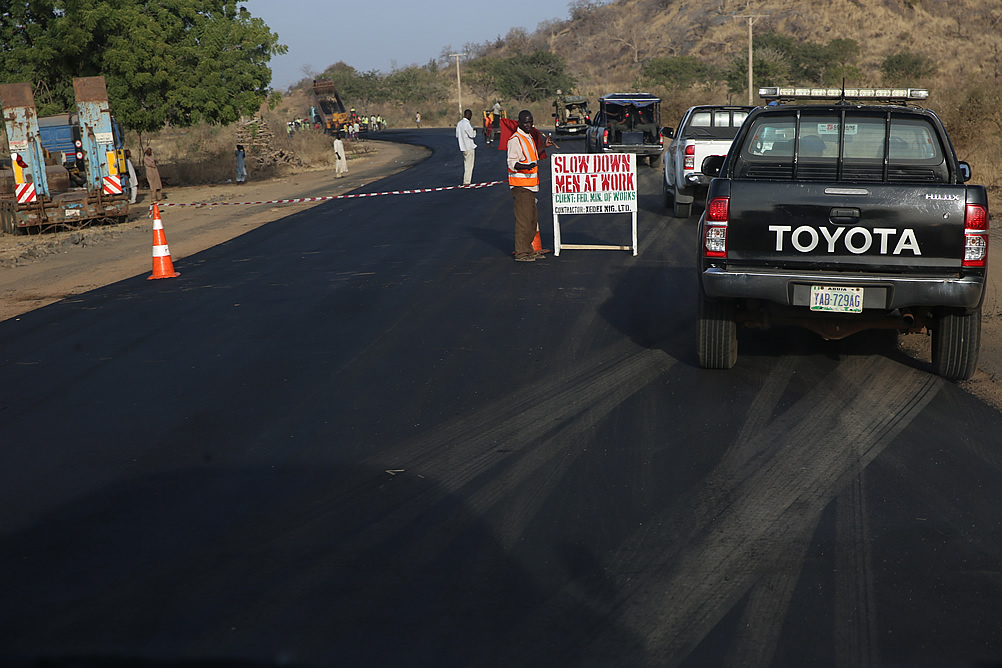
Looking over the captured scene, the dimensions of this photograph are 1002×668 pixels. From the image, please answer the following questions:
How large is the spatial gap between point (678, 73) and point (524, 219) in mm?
68400

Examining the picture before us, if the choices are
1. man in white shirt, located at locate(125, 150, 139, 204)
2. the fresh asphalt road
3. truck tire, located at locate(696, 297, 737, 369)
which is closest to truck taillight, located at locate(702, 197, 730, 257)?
truck tire, located at locate(696, 297, 737, 369)

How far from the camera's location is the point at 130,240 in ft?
62.8

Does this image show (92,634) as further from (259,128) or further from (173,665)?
(259,128)

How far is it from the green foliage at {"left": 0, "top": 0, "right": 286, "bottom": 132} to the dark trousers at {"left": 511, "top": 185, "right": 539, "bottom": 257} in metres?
19.9

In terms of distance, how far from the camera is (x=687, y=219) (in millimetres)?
17156

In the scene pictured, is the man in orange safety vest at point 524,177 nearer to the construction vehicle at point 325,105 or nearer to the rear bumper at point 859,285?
the rear bumper at point 859,285

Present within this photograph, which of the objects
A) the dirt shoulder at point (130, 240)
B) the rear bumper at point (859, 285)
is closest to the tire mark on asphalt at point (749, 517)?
the rear bumper at point (859, 285)

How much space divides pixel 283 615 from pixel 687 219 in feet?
46.9

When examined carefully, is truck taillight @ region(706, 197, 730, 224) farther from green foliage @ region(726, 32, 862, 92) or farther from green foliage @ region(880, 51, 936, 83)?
green foliage @ region(726, 32, 862, 92)

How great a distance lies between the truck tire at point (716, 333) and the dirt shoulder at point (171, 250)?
5.26 feet

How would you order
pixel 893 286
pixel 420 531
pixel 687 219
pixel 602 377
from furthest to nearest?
pixel 687 219, pixel 602 377, pixel 893 286, pixel 420 531

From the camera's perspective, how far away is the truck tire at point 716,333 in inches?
275

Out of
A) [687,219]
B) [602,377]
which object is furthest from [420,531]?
[687,219]

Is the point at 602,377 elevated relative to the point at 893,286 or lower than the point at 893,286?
lower
